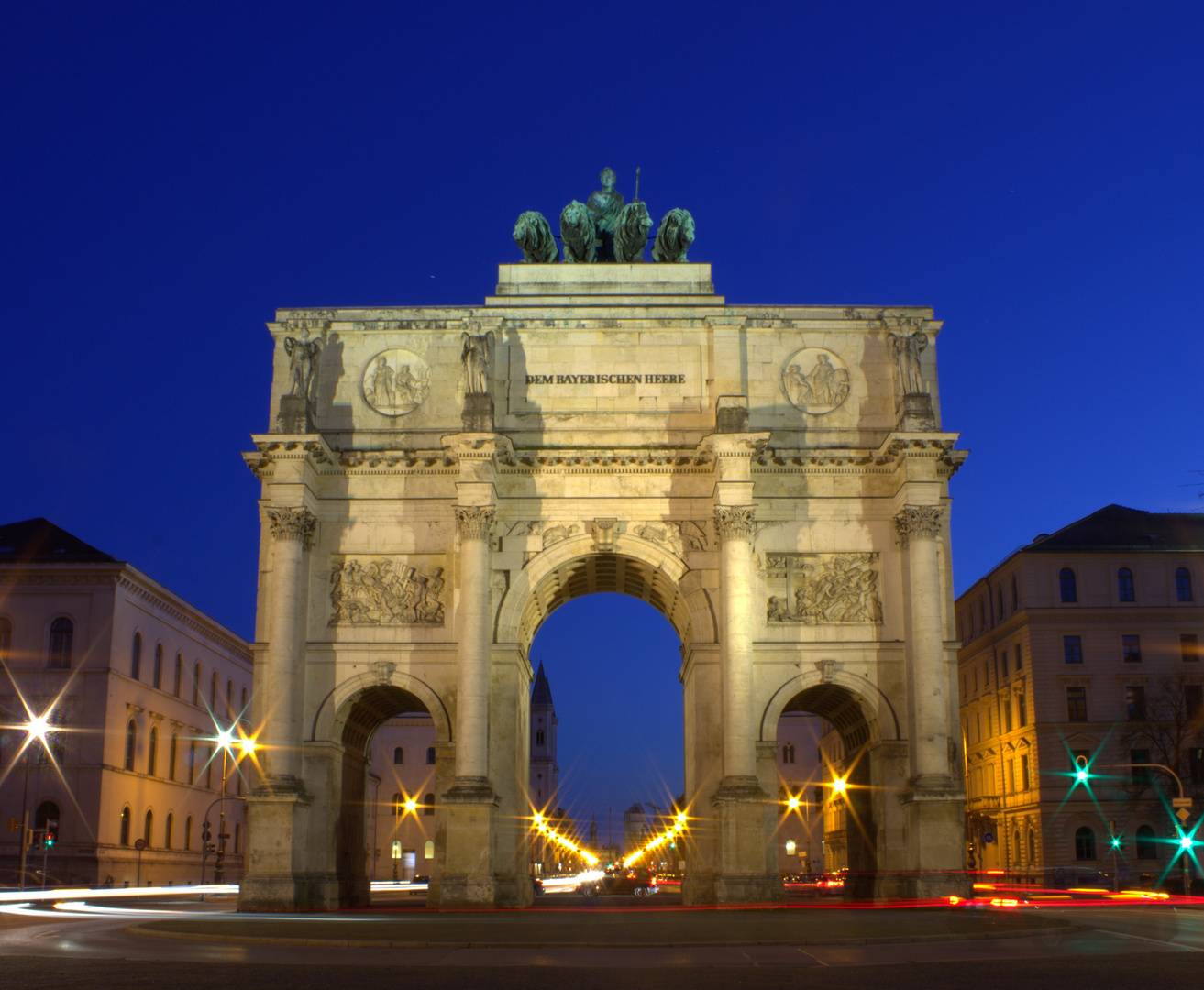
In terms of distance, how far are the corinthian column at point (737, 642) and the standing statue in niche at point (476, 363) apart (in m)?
7.11

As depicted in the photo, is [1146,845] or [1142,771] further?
[1142,771]

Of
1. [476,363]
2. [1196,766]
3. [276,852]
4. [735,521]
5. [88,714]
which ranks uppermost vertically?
[476,363]

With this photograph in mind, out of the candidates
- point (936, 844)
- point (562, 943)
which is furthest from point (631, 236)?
point (562, 943)

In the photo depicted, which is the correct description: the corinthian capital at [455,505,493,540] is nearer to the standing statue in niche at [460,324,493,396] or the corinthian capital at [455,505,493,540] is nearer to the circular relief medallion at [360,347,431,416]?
the standing statue in niche at [460,324,493,396]

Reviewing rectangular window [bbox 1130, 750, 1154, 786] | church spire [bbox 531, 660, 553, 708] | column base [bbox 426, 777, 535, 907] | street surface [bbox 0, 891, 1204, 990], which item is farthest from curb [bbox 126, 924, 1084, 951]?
church spire [bbox 531, 660, 553, 708]

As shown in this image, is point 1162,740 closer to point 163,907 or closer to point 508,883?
point 508,883

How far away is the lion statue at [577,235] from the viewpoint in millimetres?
39719

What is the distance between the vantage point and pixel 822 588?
116 feet

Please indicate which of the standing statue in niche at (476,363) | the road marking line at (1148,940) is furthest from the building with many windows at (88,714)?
the road marking line at (1148,940)

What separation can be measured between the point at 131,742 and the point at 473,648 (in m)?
32.5

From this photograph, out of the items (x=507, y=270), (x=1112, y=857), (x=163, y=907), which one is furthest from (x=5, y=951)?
(x=1112, y=857)

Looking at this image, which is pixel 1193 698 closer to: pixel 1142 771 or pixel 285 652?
pixel 1142 771

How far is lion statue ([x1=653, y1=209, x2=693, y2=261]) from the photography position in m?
39.7

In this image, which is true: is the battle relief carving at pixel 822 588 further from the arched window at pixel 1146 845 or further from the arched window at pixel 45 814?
the arched window at pixel 45 814
